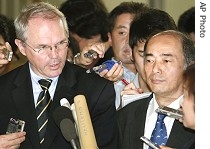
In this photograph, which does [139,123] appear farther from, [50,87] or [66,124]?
[66,124]

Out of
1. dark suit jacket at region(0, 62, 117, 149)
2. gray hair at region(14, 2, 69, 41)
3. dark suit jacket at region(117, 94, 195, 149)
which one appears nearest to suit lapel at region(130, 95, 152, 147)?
dark suit jacket at region(117, 94, 195, 149)

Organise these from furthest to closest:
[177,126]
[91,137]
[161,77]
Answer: [161,77], [177,126], [91,137]

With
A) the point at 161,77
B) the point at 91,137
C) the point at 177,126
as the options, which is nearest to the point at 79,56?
the point at 161,77

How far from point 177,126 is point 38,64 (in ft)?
2.14

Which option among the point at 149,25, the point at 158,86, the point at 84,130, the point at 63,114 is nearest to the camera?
the point at 84,130

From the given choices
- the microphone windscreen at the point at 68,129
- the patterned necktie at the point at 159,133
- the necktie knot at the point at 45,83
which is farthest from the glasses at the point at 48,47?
the microphone windscreen at the point at 68,129

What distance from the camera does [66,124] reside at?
160 cm

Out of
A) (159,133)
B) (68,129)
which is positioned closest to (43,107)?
(159,133)

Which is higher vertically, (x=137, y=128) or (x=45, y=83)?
(x=45, y=83)

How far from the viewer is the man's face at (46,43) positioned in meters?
2.17

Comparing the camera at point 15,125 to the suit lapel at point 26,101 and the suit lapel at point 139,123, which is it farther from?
the suit lapel at point 139,123

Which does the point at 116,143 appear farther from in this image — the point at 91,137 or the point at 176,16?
the point at 176,16

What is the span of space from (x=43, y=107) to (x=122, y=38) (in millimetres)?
1197
